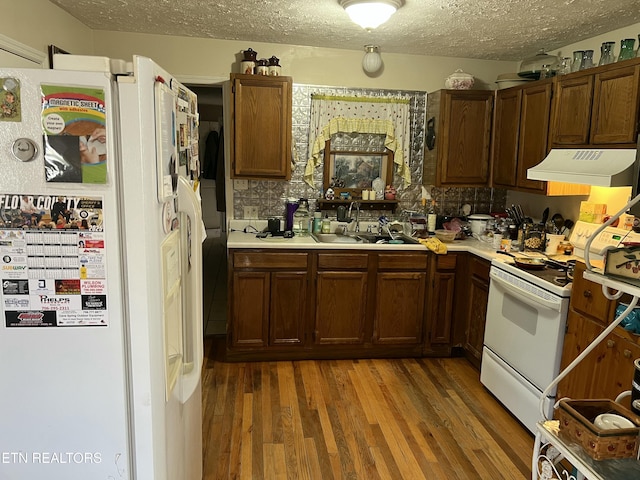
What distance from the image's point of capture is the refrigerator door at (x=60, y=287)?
3.74ft

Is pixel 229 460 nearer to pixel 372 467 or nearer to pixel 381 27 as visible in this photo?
pixel 372 467

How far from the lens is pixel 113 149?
1.16m

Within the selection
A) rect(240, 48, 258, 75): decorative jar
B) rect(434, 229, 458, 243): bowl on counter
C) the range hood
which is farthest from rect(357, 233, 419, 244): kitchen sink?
rect(240, 48, 258, 75): decorative jar

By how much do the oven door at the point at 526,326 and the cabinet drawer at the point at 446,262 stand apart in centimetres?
48

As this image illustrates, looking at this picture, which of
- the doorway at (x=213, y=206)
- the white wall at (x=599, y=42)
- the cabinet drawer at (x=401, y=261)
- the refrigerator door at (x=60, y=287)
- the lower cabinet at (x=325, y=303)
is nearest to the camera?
the refrigerator door at (x=60, y=287)

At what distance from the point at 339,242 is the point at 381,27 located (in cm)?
157

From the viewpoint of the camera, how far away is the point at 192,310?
165cm

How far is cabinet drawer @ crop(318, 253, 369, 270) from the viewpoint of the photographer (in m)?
3.52

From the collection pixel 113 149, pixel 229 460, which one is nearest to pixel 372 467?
pixel 229 460

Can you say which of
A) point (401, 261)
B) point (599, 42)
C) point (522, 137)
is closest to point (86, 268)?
point (401, 261)

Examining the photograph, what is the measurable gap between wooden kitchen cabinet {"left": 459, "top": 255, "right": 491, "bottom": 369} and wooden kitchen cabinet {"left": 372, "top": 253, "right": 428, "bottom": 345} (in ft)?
1.13

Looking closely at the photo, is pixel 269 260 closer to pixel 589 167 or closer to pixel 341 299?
pixel 341 299

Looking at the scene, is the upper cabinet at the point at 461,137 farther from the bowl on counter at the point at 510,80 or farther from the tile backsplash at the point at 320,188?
the tile backsplash at the point at 320,188

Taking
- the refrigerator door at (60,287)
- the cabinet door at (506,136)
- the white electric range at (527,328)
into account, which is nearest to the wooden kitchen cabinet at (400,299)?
the white electric range at (527,328)
